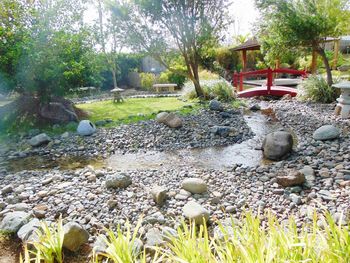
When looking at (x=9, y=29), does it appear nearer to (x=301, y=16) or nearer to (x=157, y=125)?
(x=157, y=125)

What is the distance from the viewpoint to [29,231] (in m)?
2.35

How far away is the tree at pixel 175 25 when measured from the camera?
29.2ft

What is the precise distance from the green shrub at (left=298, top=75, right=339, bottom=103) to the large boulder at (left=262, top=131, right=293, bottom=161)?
4.49 metres

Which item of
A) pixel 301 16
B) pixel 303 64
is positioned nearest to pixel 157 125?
pixel 301 16

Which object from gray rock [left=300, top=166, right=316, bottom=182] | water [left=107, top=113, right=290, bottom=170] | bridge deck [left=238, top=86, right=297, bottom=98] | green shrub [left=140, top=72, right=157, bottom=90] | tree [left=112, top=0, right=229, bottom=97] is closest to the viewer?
gray rock [left=300, top=166, right=316, bottom=182]

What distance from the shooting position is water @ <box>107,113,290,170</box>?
14.3 ft

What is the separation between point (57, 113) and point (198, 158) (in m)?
4.16

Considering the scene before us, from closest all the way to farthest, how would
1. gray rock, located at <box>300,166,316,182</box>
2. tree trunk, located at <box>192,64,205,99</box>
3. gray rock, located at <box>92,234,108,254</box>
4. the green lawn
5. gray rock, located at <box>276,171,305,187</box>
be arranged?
gray rock, located at <box>92,234,108,254</box> → gray rock, located at <box>276,171,305,187</box> → gray rock, located at <box>300,166,316,182</box> → the green lawn → tree trunk, located at <box>192,64,205,99</box>

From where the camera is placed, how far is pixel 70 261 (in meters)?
2.22

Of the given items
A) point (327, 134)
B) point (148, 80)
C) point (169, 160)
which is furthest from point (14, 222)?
point (148, 80)

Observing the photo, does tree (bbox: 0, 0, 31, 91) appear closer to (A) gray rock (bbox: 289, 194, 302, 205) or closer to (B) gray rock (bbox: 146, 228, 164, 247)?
(B) gray rock (bbox: 146, 228, 164, 247)

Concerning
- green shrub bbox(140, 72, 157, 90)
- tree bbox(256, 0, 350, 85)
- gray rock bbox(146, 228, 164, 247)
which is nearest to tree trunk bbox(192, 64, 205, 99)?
tree bbox(256, 0, 350, 85)

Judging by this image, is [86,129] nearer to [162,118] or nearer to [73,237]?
[162,118]

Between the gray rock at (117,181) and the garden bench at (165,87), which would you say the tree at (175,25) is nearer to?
the garden bench at (165,87)
